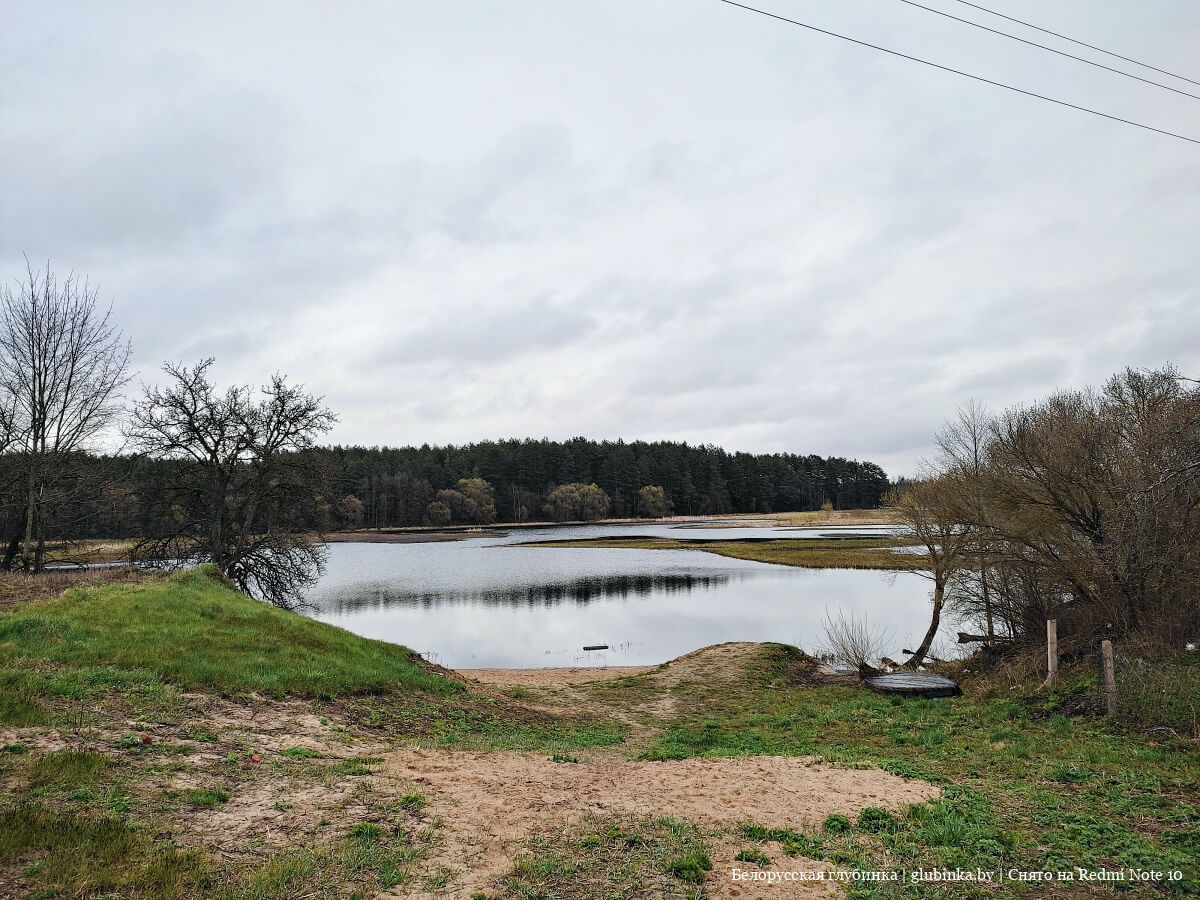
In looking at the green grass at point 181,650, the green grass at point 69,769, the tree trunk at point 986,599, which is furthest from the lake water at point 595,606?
the green grass at point 69,769

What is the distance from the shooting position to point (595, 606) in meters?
36.3

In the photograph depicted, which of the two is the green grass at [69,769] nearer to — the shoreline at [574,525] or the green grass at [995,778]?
the green grass at [995,778]

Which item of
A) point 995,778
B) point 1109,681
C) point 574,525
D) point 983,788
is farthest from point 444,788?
point 574,525

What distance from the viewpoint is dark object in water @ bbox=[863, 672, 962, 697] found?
1662 centimetres

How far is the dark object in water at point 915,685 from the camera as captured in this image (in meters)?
16.6

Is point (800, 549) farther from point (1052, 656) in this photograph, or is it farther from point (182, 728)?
point (182, 728)

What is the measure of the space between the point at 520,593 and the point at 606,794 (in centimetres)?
3313

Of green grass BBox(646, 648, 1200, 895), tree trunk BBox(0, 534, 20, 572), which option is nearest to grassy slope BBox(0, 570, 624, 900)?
green grass BBox(646, 648, 1200, 895)

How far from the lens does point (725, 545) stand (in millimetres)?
72750

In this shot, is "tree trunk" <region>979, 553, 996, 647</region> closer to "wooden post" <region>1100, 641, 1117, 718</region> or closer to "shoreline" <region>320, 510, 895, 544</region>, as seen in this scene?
"wooden post" <region>1100, 641, 1117, 718</region>

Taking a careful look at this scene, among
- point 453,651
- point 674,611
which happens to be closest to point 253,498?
point 453,651

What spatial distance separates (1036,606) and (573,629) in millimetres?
19094

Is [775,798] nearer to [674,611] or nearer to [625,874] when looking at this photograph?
[625,874]

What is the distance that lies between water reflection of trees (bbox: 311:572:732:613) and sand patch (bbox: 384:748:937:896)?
28069mm
